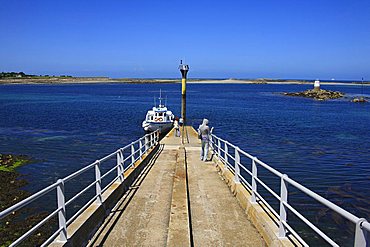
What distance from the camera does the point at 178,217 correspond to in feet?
25.7

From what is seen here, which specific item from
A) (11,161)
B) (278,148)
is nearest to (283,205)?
(11,161)

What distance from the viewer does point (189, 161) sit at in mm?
16594

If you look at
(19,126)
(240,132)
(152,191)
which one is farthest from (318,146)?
(19,126)

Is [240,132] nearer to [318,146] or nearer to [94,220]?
→ [318,146]

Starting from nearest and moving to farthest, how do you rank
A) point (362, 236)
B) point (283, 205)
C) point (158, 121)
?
point (362, 236) → point (283, 205) → point (158, 121)

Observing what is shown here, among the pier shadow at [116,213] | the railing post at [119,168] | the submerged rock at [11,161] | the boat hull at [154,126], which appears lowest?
the submerged rock at [11,161]

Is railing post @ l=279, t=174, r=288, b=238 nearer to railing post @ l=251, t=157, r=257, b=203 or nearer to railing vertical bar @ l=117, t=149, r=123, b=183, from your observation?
railing post @ l=251, t=157, r=257, b=203

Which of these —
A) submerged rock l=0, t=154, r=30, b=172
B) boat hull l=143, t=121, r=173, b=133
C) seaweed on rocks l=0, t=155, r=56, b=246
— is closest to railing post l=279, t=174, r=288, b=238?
seaweed on rocks l=0, t=155, r=56, b=246

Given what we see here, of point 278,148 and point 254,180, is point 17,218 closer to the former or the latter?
point 254,180

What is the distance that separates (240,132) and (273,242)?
32570mm

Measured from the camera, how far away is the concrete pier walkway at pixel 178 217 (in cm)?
711

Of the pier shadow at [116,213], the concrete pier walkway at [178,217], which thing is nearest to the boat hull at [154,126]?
the pier shadow at [116,213]

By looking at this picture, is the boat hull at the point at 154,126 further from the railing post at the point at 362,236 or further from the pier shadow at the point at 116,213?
the railing post at the point at 362,236

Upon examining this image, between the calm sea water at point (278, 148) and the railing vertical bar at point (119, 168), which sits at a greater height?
the railing vertical bar at point (119, 168)
